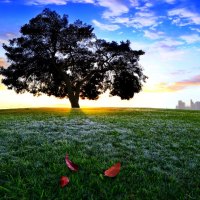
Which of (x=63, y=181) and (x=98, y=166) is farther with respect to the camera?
(x=98, y=166)

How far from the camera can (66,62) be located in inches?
2064

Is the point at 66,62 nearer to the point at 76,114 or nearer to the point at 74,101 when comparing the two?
the point at 74,101

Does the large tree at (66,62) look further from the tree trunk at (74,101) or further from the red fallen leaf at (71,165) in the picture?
the red fallen leaf at (71,165)

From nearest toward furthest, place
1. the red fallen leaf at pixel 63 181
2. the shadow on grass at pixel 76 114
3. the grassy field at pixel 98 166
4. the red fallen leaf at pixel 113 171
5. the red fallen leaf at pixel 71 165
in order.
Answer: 1. the grassy field at pixel 98 166
2. the red fallen leaf at pixel 63 181
3. the red fallen leaf at pixel 113 171
4. the red fallen leaf at pixel 71 165
5. the shadow on grass at pixel 76 114

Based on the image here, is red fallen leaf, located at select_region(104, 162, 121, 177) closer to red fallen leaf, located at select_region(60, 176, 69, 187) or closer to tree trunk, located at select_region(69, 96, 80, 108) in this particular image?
red fallen leaf, located at select_region(60, 176, 69, 187)

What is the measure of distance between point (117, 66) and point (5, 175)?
44.7m

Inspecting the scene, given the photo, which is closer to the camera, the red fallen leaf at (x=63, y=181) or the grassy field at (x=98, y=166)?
the grassy field at (x=98, y=166)

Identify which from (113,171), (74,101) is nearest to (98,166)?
(113,171)

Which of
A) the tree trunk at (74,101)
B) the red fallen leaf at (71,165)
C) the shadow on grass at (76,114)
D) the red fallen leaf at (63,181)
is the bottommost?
the red fallen leaf at (63,181)

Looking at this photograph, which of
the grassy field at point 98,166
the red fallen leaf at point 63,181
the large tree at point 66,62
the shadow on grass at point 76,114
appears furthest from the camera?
the large tree at point 66,62

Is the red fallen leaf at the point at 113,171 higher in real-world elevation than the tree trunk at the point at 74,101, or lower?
lower

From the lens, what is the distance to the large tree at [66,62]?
4962 centimetres

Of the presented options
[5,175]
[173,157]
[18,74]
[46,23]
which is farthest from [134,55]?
[5,175]

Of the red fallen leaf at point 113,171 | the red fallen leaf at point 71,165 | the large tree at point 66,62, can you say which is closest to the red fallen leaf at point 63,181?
the red fallen leaf at point 71,165
